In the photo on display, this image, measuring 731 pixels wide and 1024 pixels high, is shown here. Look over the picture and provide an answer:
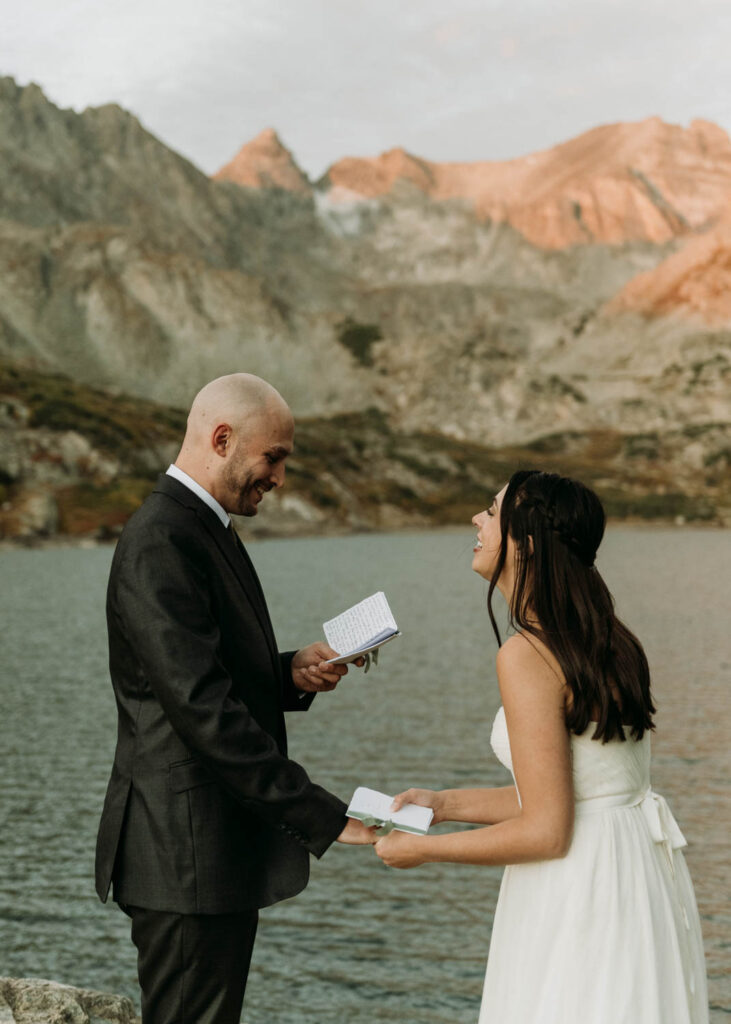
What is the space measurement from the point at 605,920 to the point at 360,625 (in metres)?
1.67

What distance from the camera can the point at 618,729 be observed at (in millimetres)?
3805

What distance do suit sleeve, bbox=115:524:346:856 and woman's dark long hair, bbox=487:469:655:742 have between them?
101 cm

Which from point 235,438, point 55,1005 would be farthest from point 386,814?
point 55,1005

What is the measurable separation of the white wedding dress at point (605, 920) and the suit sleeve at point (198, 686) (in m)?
0.85

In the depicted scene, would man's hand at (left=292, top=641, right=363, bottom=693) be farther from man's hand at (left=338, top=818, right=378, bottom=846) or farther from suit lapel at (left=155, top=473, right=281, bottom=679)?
man's hand at (left=338, top=818, right=378, bottom=846)

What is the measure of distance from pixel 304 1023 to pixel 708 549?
111295 millimetres

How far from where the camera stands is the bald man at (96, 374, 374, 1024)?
395cm

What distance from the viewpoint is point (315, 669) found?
16.5 ft

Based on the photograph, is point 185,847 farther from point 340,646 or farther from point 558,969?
point 558,969

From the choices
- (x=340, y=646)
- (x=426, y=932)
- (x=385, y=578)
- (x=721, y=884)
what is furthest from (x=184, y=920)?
(x=385, y=578)

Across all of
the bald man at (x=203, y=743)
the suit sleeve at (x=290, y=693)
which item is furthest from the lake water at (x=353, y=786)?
the bald man at (x=203, y=743)

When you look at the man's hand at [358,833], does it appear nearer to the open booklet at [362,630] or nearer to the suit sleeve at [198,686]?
the suit sleeve at [198,686]

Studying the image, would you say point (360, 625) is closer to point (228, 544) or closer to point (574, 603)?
point (228, 544)

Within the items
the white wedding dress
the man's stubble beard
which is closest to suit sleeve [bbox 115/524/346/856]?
the man's stubble beard
